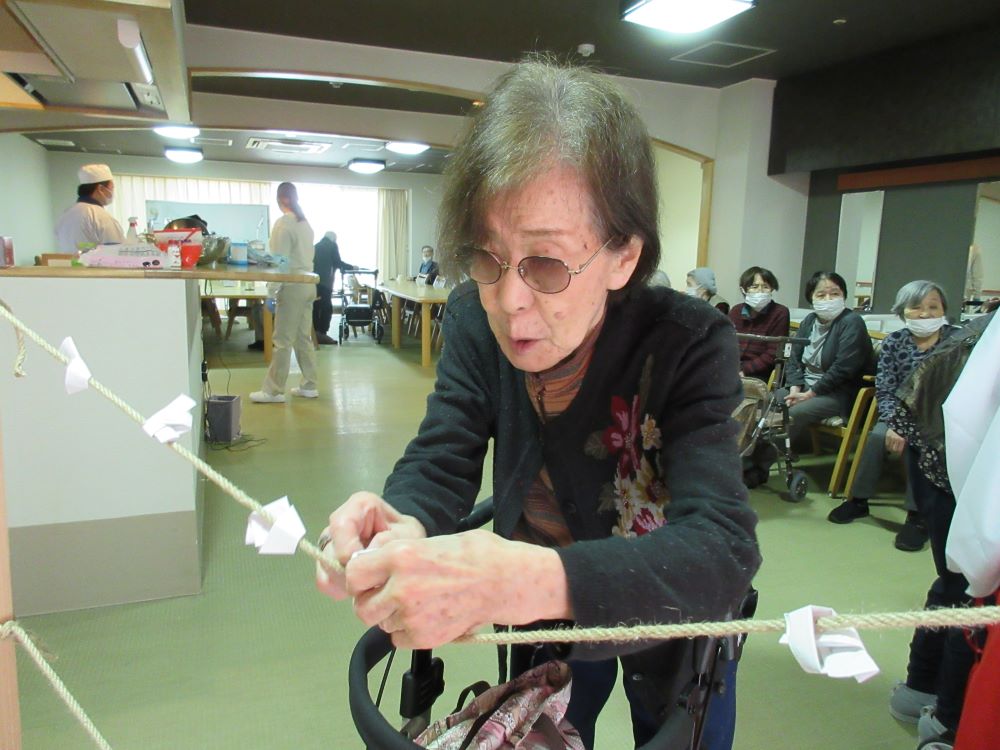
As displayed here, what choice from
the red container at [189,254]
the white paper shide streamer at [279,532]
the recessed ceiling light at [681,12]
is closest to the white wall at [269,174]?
the recessed ceiling light at [681,12]

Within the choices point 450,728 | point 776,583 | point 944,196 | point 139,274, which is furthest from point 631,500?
point 944,196

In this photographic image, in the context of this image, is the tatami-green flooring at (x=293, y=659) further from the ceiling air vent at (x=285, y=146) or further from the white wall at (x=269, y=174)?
the white wall at (x=269, y=174)

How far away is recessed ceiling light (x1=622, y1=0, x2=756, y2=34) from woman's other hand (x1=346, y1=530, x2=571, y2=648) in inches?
155

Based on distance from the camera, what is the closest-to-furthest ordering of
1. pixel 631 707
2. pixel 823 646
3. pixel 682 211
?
pixel 823 646, pixel 631 707, pixel 682 211

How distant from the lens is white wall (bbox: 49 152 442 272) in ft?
39.3

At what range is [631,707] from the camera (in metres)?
1.09

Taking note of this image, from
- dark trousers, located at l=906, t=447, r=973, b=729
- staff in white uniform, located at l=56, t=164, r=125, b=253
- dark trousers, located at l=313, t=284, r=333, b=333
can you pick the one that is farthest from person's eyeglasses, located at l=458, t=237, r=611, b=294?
dark trousers, located at l=313, t=284, r=333, b=333

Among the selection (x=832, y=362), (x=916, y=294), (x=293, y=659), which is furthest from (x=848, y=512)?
(x=293, y=659)

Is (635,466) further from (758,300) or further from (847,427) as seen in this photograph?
(758,300)

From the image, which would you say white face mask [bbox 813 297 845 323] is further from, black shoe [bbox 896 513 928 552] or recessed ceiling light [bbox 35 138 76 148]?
recessed ceiling light [bbox 35 138 76 148]

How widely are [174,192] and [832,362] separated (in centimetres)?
1216

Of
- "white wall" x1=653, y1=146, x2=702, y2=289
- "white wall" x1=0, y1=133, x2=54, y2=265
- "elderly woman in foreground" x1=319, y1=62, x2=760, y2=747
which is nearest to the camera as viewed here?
"elderly woman in foreground" x1=319, y1=62, x2=760, y2=747

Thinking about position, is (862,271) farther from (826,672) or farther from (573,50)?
(826,672)

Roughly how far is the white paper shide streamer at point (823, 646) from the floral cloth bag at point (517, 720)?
0.42 metres
